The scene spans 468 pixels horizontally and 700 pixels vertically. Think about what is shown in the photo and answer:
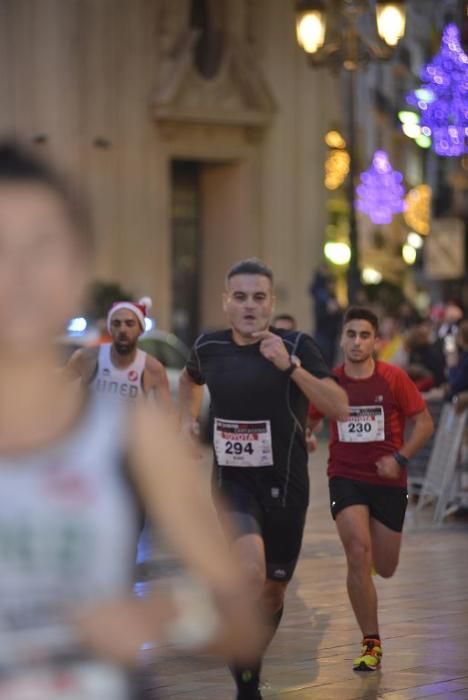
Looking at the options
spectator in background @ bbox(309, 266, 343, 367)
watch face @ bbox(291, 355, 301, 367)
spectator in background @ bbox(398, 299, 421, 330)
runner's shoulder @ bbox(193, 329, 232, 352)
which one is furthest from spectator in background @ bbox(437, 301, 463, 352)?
watch face @ bbox(291, 355, 301, 367)

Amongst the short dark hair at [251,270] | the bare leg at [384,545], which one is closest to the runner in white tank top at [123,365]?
the bare leg at [384,545]

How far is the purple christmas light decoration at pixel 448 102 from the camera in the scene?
1552cm

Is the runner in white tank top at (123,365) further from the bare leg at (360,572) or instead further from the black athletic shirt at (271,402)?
the black athletic shirt at (271,402)

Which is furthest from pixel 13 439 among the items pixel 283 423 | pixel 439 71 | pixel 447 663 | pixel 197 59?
pixel 197 59

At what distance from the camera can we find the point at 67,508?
266cm

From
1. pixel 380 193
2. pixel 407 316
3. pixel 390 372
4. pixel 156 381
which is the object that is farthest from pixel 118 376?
pixel 407 316

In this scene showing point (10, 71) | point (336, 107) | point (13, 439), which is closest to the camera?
point (13, 439)

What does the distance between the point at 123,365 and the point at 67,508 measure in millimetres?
9087

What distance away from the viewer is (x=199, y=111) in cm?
3756

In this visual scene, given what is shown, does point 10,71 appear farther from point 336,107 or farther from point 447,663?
point 447,663

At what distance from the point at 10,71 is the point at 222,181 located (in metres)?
5.96

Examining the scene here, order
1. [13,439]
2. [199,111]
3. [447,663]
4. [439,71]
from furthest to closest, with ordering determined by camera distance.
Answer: [199,111] → [439,71] → [447,663] → [13,439]

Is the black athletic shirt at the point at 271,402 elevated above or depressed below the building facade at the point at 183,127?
below

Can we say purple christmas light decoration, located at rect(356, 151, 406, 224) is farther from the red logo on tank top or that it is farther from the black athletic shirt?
the red logo on tank top
